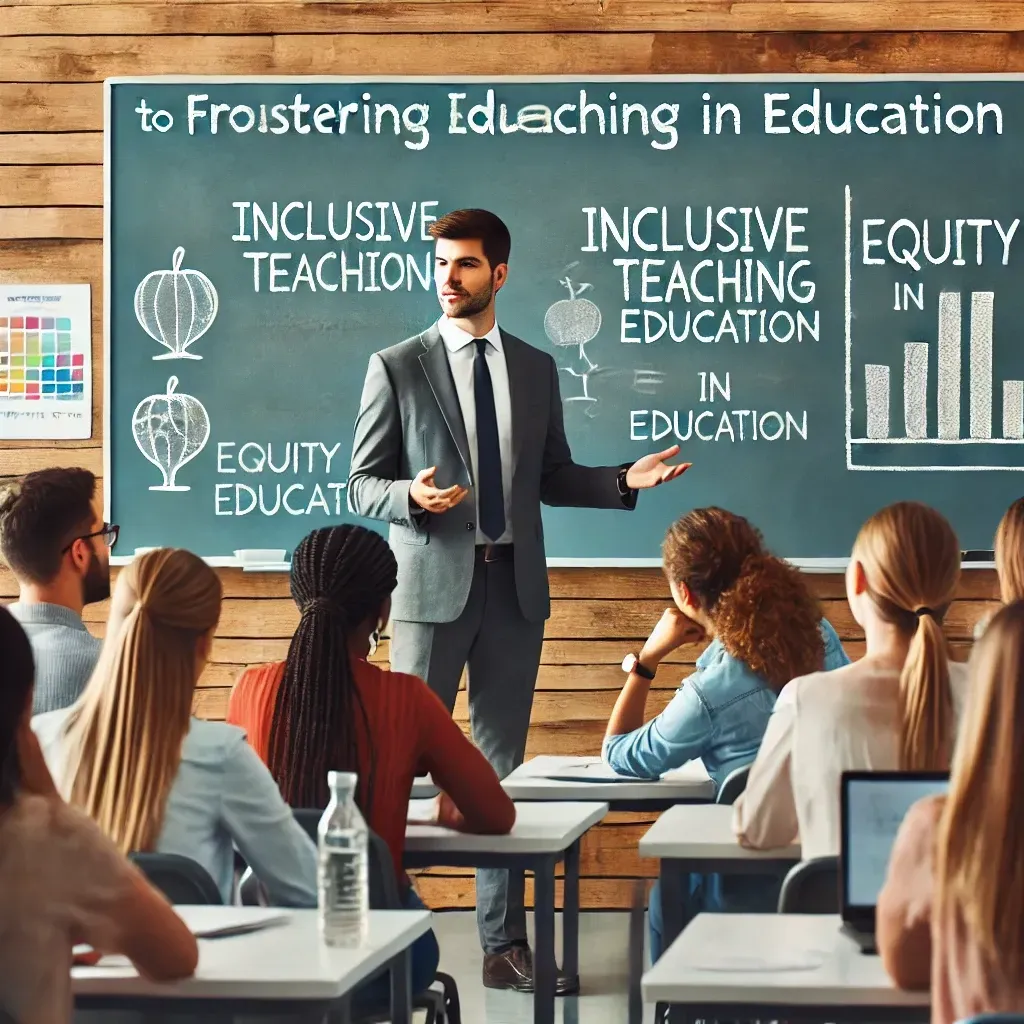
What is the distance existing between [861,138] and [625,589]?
5.24ft

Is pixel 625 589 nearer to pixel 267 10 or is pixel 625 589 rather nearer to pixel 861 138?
pixel 861 138

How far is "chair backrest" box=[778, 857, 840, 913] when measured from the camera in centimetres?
213

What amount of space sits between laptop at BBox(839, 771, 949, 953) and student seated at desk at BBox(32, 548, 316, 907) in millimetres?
772

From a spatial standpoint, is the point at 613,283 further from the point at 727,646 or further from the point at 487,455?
the point at 727,646

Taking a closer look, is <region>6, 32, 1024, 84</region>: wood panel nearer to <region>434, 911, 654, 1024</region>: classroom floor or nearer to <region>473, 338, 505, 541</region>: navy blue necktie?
<region>473, 338, 505, 541</region>: navy blue necktie

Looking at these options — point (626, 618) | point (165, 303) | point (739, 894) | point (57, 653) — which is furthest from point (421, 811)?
point (165, 303)

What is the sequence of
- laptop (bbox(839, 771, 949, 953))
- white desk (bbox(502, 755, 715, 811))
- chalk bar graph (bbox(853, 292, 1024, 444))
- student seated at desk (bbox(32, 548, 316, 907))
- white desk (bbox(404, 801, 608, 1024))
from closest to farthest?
laptop (bbox(839, 771, 949, 953)), student seated at desk (bbox(32, 548, 316, 907)), white desk (bbox(404, 801, 608, 1024)), white desk (bbox(502, 755, 715, 811)), chalk bar graph (bbox(853, 292, 1024, 444))

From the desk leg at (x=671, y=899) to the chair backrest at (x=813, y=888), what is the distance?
445 millimetres

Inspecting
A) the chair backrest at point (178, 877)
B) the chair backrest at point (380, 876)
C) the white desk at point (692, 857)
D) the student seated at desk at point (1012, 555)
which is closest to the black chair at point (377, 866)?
the chair backrest at point (380, 876)

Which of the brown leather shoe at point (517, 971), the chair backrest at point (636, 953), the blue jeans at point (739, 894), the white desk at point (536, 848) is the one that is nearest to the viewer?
the white desk at point (536, 848)

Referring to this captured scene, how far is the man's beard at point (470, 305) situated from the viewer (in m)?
4.24

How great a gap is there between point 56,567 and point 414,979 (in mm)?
1076

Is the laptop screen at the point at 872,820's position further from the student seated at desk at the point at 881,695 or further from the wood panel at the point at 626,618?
the wood panel at the point at 626,618

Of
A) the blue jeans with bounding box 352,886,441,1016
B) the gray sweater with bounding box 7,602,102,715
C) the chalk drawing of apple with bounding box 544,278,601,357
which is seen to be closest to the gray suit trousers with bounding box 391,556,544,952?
the chalk drawing of apple with bounding box 544,278,601,357
